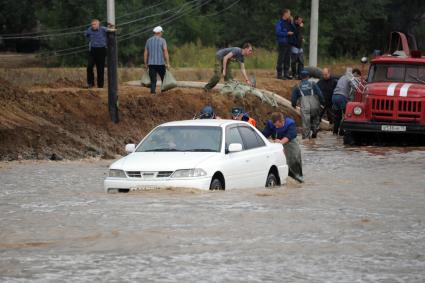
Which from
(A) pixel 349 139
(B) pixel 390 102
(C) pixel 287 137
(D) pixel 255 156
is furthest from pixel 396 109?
(D) pixel 255 156

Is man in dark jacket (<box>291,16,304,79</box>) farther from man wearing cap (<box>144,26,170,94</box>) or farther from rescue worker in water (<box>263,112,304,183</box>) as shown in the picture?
rescue worker in water (<box>263,112,304,183</box>)

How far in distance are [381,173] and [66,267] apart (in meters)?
12.6

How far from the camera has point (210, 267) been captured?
38.8 ft

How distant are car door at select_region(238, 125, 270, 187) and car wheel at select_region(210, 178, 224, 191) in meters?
0.83

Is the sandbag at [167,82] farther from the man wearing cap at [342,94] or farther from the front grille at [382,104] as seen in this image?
the front grille at [382,104]

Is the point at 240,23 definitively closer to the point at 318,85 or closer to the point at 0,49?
the point at 0,49

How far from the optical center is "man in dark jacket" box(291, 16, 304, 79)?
117 feet

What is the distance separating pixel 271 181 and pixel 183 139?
1737 millimetres

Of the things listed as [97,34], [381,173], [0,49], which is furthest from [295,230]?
[0,49]

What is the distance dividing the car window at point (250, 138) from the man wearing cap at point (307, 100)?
11.4m

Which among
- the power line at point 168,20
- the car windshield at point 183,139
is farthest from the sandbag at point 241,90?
the power line at point 168,20

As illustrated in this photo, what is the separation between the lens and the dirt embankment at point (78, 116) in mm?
26547

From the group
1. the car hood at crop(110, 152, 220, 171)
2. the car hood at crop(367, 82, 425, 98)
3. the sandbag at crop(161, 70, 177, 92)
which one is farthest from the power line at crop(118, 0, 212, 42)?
the car hood at crop(110, 152, 220, 171)

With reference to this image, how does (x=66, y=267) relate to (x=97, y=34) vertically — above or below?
below
